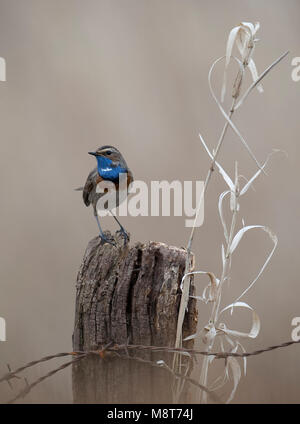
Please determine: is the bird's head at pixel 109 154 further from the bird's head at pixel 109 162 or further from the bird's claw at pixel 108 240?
the bird's claw at pixel 108 240


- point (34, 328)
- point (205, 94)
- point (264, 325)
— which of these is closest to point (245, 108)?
point (205, 94)

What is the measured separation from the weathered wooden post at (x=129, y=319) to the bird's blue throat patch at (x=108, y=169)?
571 mm

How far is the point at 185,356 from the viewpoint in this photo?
1655mm

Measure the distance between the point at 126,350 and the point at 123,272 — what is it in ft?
0.78

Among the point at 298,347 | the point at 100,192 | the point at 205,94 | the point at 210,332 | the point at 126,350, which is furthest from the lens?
the point at 205,94

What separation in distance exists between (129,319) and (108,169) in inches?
30.3

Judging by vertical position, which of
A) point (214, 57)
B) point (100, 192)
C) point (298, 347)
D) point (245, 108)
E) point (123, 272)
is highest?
point (214, 57)

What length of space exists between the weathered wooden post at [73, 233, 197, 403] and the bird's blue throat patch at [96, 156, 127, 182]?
1.87 feet

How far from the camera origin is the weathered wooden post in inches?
61.2

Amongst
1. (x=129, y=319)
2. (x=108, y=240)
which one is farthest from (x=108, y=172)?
(x=129, y=319)

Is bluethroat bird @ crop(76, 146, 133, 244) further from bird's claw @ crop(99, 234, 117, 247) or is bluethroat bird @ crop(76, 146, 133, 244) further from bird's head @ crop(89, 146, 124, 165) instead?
bird's claw @ crop(99, 234, 117, 247)

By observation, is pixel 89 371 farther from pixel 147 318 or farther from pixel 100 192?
pixel 100 192

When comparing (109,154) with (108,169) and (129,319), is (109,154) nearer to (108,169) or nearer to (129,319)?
(108,169)

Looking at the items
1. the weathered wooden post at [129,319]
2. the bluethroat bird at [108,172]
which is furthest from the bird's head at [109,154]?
the weathered wooden post at [129,319]
